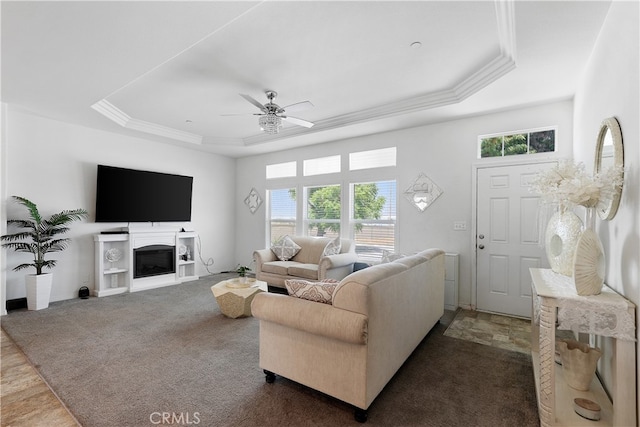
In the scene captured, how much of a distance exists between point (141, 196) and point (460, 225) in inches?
210

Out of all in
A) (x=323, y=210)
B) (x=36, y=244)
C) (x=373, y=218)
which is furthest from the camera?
(x=323, y=210)

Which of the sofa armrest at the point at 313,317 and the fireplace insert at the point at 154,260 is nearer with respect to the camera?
the sofa armrest at the point at 313,317

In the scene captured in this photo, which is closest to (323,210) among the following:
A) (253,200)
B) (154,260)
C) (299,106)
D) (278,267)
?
(278,267)

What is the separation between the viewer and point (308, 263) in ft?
17.5

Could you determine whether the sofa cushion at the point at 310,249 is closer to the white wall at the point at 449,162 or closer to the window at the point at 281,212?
the window at the point at 281,212

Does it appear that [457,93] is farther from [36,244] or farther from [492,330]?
[36,244]

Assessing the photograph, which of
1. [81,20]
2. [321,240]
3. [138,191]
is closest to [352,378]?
[81,20]

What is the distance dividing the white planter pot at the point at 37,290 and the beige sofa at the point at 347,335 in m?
3.76

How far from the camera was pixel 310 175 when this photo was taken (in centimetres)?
594

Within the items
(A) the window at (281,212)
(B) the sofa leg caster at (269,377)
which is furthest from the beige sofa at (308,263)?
(B) the sofa leg caster at (269,377)

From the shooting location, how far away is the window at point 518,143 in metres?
3.79

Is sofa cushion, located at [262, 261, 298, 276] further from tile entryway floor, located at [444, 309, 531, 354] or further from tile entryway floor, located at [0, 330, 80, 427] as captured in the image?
tile entryway floor, located at [0, 330, 80, 427]

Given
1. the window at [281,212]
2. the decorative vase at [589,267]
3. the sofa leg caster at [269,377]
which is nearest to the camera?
the decorative vase at [589,267]

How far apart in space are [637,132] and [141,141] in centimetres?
639
